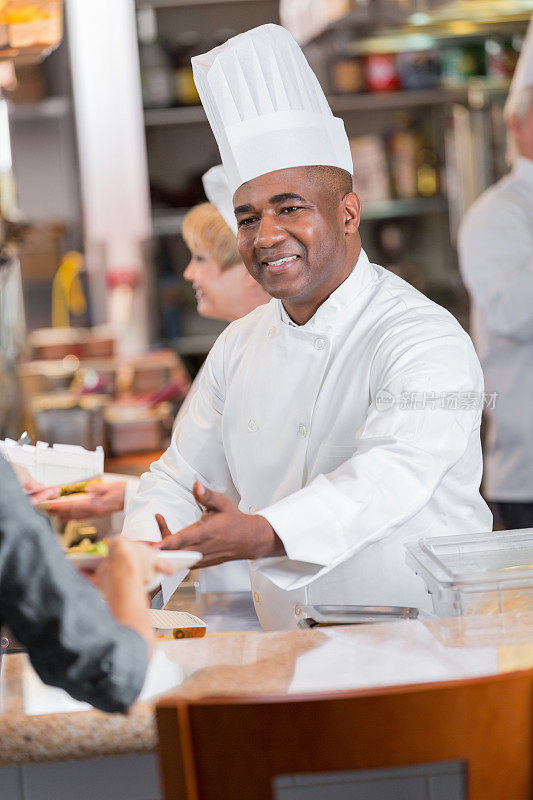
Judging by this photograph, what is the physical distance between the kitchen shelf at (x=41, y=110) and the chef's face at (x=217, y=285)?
10.3ft

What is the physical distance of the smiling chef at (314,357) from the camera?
5.13ft

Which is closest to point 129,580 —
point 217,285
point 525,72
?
point 217,285

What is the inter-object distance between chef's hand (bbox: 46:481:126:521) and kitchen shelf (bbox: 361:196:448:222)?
3504 mm

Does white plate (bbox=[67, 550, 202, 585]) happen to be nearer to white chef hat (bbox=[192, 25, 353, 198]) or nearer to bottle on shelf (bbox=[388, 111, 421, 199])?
white chef hat (bbox=[192, 25, 353, 198])

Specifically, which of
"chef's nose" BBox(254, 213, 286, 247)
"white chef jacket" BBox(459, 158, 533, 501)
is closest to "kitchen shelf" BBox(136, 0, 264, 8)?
"white chef jacket" BBox(459, 158, 533, 501)

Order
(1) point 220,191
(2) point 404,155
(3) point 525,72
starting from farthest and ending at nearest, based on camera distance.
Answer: (2) point 404,155
(3) point 525,72
(1) point 220,191

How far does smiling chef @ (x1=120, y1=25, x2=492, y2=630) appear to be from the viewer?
156 cm

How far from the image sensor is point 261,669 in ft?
4.05

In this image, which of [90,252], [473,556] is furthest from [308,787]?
[90,252]

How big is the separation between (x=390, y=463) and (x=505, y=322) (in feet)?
5.42

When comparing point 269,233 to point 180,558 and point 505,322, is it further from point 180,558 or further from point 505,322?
point 505,322

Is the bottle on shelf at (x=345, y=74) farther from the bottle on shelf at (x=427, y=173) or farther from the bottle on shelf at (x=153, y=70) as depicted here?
the bottle on shelf at (x=153, y=70)

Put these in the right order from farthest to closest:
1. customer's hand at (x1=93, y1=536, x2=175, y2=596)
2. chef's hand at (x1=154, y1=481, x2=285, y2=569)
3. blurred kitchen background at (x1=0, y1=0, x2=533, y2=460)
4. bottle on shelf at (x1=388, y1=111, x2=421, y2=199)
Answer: bottle on shelf at (x1=388, y1=111, x2=421, y2=199) → blurred kitchen background at (x1=0, y1=0, x2=533, y2=460) → chef's hand at (x1=154, y1=481, x2=285, y2=569) → customer's hand at (x1=93, y1=536, x2=175, y2=596)

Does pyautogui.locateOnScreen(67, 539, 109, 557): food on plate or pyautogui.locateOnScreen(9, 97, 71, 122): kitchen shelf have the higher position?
pyautogui.locateOnScreen(9, 97, 71, 122): kitchen shelf
